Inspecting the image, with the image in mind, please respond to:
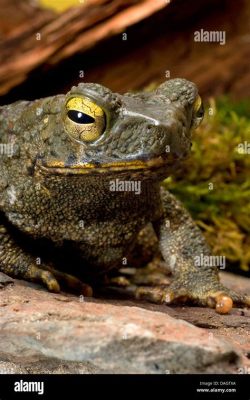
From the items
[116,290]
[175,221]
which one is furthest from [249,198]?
[116,290]

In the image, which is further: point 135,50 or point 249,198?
point 135,50

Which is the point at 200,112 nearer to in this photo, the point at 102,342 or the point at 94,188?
the point at 94,188

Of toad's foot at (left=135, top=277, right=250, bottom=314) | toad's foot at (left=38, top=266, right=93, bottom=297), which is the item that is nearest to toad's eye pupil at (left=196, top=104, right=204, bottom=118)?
toad's foot at (left=135, top=277, right=250, bottom=314)

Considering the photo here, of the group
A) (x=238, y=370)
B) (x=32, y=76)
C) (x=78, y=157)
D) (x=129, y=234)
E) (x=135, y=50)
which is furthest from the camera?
(x=135, y=50)

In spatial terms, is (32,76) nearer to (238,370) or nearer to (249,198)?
(249,198)

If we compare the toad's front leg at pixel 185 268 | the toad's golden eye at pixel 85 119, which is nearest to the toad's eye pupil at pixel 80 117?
the toad's golden eye at pixel 85 119

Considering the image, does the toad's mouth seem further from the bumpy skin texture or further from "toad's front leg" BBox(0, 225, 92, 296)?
"toad's front leg" BBox(0, 225, 92, 296)
